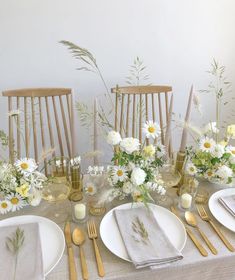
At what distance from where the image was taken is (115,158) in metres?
0.86

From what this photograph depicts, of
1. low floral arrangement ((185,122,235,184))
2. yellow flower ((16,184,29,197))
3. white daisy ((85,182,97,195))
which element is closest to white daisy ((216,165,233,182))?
low floral arrangement ((185,122,235,184))

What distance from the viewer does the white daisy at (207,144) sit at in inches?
37.8

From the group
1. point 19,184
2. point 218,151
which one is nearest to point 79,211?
point 19,184

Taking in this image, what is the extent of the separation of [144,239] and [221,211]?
0.32m

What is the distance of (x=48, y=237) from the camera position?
76cm

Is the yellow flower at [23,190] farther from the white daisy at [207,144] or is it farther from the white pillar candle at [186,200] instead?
the white daisy at [207,144]

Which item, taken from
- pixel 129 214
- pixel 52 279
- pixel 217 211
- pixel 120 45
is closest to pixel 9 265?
pixel 52 279

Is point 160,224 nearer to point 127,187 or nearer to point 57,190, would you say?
point 127,187

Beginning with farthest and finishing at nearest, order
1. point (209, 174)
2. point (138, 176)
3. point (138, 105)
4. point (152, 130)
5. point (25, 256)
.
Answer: point (138, 105) < point (209, 174) < point (152, 130) < point (138, 176) < point (25, 256)

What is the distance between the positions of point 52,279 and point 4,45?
134cm

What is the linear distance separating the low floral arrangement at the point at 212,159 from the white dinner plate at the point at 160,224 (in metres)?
0.23

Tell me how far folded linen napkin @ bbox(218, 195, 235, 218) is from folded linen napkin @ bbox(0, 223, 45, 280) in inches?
24.8

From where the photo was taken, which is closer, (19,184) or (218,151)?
(19,184)

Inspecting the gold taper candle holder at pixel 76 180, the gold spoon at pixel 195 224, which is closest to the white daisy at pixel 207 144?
the gold spoon at pixel 195 224
